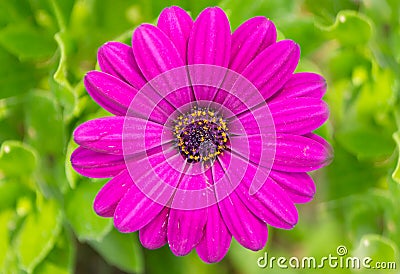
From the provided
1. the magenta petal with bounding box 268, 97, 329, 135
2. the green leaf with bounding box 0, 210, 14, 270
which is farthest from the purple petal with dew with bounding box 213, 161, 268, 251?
the green leaf with bounding box 0, 210, 14, 270

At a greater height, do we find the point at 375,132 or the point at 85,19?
the point at 85,19

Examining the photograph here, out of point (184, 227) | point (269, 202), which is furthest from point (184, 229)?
point (269, 202)

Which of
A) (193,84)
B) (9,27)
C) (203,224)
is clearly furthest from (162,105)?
(9,27)

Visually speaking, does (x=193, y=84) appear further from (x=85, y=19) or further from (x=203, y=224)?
(x=85, y=19)

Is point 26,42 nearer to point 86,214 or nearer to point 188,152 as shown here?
point 86,214

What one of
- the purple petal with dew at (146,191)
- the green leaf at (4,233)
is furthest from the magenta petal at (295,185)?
the green leaf at (4,233)

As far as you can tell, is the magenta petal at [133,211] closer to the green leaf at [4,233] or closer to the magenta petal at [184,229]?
the magenta petal at [184,229]

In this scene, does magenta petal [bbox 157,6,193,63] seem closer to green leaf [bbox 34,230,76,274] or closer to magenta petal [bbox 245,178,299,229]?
magenta petal [bbox 245,178,299,229]
